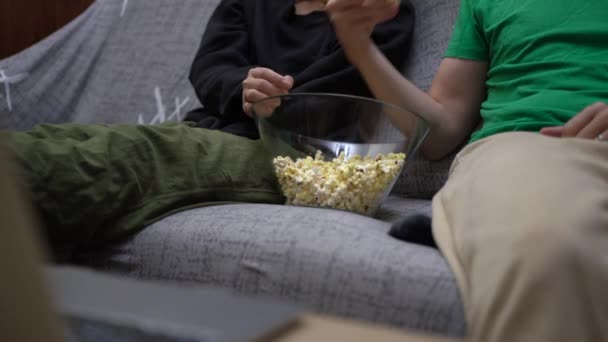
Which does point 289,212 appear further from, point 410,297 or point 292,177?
point 410,297

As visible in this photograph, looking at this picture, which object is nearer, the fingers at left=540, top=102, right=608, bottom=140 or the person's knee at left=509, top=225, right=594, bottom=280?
the person's knee at left=509, top=225, right=594, bottom=280

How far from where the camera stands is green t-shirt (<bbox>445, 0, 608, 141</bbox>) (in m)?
0.91

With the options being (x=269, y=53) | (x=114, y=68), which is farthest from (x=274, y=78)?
(x=114, y=68)

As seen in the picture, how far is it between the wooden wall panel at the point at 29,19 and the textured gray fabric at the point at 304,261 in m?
1.48

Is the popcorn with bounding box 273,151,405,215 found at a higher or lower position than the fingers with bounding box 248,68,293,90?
lower

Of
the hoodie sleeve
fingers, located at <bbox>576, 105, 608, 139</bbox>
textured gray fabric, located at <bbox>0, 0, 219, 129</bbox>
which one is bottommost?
textured gray fabric, located at <bbox>0, 0, 219, 129</bbox>

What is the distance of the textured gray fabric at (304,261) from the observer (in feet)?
2.09

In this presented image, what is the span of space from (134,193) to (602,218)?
56cm

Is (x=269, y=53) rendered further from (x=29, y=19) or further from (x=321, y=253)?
(x=29, y=19)

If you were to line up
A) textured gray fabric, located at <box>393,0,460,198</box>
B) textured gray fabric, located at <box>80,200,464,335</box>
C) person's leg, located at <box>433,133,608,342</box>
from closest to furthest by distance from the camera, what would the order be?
person's leg, located at <box>433,133,608,342</box>, textured gray fabric, located at <box>80,200,464,335</box>, textured gray fabric, located at <box>393,0,460,198</box>

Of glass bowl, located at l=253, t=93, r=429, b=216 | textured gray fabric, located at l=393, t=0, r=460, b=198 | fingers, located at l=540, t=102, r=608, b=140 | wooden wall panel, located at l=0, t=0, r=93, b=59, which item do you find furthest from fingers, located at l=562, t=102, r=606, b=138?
wooden wall panel, located at l=0, t=0, r=93, b=59

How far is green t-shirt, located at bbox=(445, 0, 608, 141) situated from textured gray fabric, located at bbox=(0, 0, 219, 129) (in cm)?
74

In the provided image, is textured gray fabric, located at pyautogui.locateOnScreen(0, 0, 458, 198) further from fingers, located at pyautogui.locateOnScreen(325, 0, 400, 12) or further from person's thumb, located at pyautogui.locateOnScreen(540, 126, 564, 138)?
person's thumb, located at pyautogui.locateOnScreen(540, 126, 564, 138)

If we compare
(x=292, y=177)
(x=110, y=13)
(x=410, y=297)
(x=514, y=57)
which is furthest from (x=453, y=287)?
(x=110, y=13)
